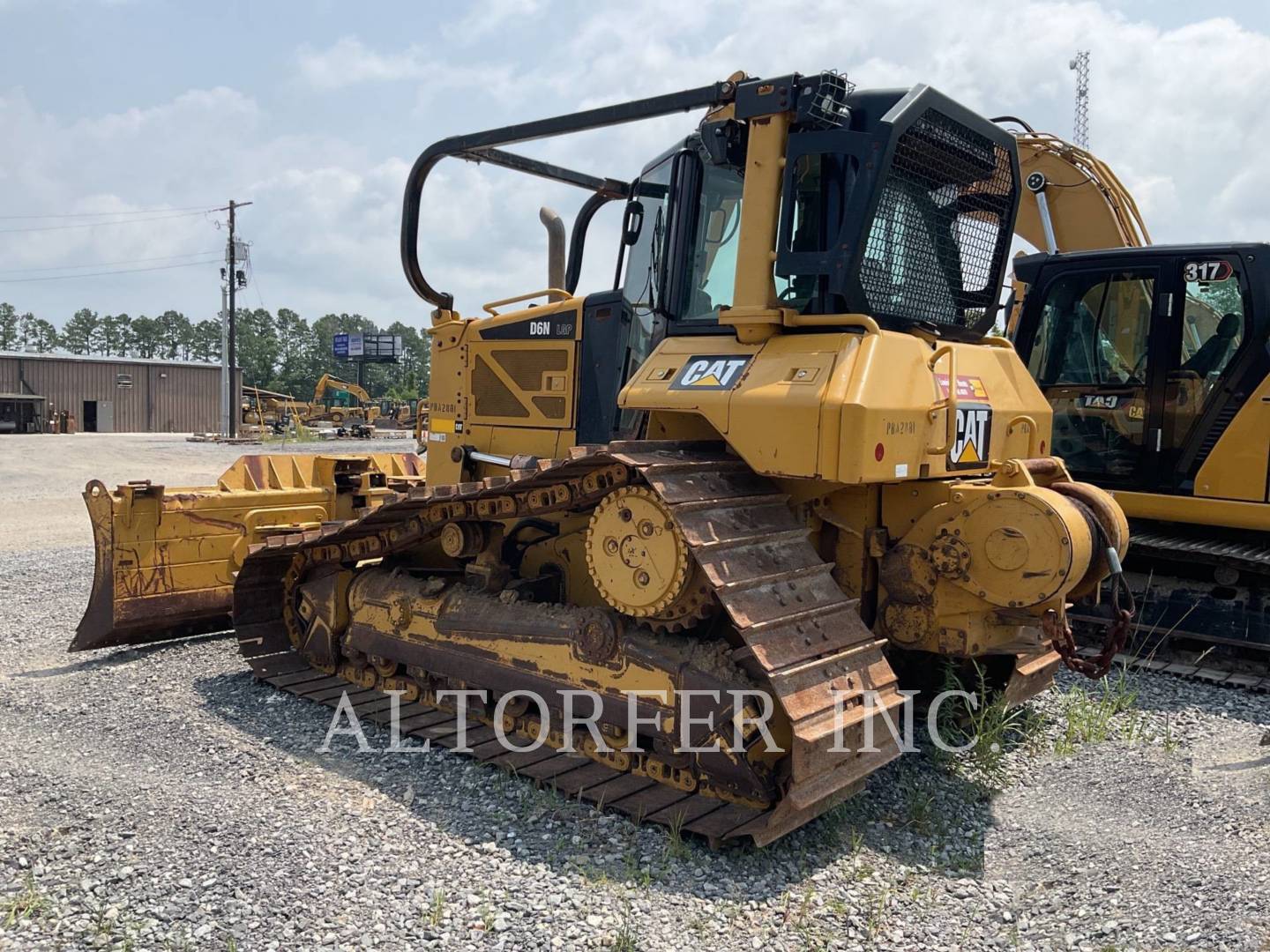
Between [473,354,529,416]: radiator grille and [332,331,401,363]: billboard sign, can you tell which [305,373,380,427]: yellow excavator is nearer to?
[332,331,401,363]: billboard sign

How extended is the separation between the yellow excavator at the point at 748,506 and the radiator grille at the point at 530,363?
0.02m

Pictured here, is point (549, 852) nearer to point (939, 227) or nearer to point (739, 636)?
point (739, 636)

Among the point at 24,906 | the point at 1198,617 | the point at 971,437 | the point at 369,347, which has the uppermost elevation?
the point at 369,347

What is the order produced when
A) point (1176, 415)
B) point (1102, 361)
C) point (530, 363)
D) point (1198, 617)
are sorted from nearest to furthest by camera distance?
point (530, 363)
point (1198, 617)
point (1176, 415)
point (1102, 361)

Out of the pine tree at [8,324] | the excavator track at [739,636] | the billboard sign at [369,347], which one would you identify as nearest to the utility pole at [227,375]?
the billboard sign at [369,347]

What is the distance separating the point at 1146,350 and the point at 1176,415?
1.74 feet

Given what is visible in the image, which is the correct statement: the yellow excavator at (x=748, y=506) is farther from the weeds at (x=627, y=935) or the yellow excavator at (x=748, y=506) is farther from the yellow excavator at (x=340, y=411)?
the yellow excavator at (x=340, y=411)

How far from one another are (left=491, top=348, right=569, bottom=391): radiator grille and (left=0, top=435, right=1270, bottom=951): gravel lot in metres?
2.20

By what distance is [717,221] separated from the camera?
468 centimetres

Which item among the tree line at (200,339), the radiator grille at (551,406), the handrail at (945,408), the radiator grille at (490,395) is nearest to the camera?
the handrail at (945,408)

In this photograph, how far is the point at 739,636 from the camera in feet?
14.3

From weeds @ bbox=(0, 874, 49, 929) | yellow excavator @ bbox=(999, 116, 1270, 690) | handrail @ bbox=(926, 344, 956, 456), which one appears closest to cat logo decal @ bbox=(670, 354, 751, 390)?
handrail @ bbox=(926, 344, 956, 456)

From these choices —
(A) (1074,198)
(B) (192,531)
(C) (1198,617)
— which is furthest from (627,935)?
(A) (1074,198)

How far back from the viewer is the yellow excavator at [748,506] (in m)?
3.83
